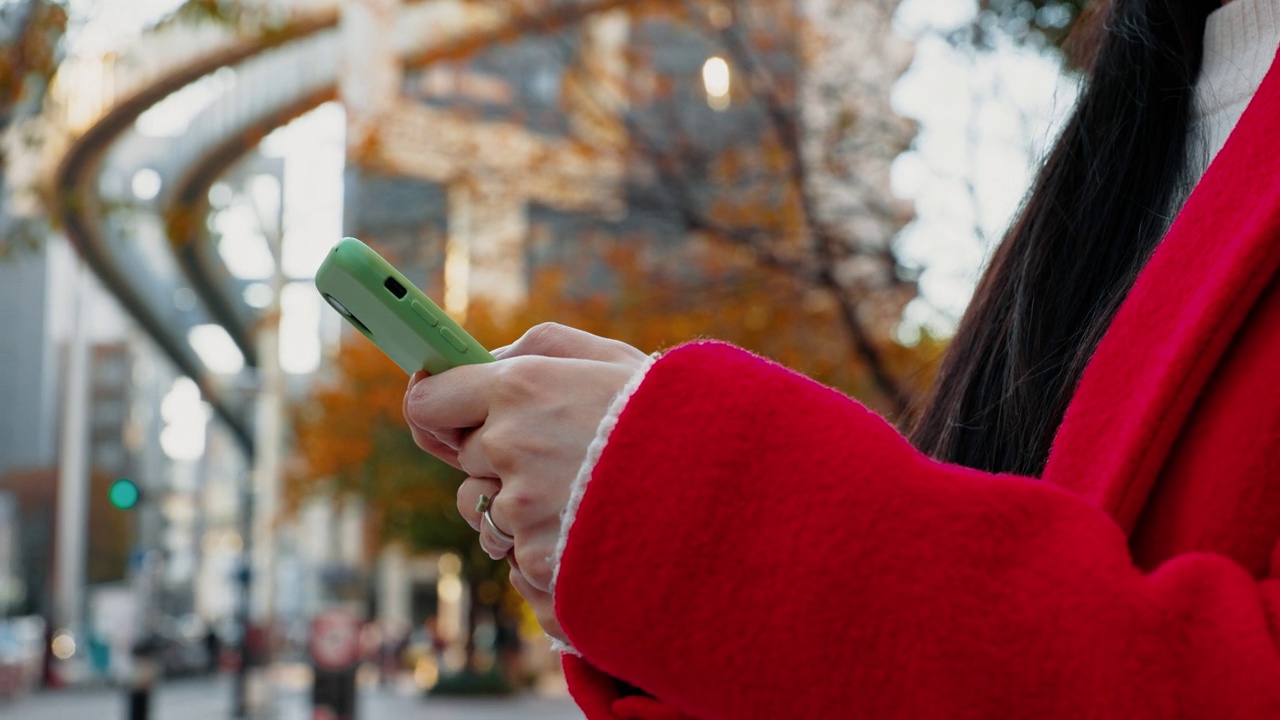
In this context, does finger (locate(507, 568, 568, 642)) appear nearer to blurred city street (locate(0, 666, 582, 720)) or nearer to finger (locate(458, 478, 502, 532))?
finger (locate(458, 478, 502, 532))

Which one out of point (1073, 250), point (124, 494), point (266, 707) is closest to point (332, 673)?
point (124, 494)

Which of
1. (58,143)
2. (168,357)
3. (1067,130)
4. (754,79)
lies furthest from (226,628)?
(1067,130)

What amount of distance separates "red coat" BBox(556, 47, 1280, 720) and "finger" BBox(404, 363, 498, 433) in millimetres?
113

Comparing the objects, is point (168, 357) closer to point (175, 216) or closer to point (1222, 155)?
point (175, 216)

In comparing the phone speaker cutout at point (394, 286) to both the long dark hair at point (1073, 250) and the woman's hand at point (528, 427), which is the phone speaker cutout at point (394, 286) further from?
the long dark hair at point (1073, 250)

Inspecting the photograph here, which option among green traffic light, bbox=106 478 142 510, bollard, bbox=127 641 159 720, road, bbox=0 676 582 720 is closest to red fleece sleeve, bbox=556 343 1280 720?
green traffic light, bbox=106 478 142 510

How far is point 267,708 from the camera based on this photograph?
65.0 feet

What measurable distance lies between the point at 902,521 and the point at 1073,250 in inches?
24.3

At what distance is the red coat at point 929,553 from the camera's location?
70cm

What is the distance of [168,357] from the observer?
51.2 metres

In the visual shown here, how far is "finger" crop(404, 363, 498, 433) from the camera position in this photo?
2.82 feet

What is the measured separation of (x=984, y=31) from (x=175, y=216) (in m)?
4.72

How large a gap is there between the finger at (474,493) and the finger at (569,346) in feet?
0.31

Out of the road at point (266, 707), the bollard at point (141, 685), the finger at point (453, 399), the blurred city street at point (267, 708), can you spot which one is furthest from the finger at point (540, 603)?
the blurred city street at point (267, 708)
